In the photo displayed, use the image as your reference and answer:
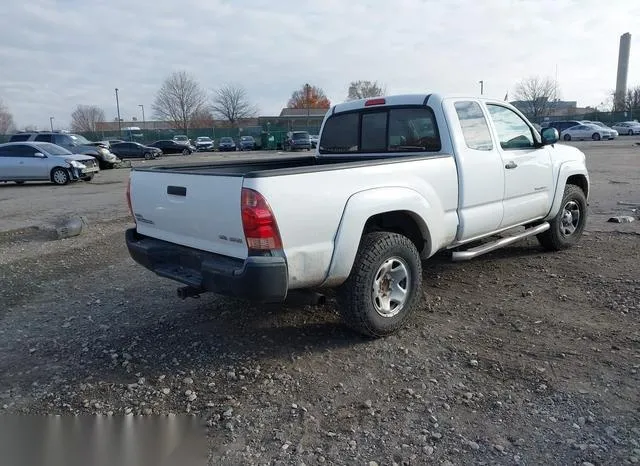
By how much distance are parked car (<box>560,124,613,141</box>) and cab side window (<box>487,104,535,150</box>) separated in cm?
4147

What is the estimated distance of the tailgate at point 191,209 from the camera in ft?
11.1

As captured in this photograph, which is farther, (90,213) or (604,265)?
(90,213)

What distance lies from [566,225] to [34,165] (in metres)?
16.7

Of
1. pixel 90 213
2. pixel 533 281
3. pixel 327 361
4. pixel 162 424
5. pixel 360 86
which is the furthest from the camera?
pixel 360 86

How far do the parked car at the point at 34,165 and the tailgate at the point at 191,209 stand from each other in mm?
14620

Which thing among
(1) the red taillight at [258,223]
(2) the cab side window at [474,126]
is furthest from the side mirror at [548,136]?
(1) the red taillight at [258,223]

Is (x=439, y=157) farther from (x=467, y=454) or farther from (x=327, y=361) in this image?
(x=467, y=454)

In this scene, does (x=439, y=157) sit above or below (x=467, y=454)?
above

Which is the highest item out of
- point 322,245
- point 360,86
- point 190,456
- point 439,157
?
point 360,86

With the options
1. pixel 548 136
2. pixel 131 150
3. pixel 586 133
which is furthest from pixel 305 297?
pixel 586 133

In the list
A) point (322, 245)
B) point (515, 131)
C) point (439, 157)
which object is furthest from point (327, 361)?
point (515, 131)

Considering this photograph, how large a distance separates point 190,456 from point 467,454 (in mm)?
1511

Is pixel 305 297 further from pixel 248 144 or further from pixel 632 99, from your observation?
pixel 632 99

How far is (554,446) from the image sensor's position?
273 centimetres
